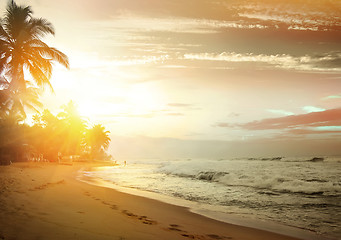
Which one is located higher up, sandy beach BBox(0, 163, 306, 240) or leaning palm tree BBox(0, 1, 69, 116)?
leaning palm tree BBox(0, 1, 69, 116)

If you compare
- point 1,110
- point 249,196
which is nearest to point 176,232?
point 249,196

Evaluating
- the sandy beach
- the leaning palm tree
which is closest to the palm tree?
the leaning palm tree

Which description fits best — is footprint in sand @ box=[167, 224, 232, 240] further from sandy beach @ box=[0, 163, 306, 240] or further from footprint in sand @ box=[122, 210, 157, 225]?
footprint in sand @ box=[122, 210, 157, 225]

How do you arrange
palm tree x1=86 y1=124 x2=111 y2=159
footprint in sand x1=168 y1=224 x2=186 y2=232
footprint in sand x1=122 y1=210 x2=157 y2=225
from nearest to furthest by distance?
footprint in sand x1=168 y1=224 x2=186 y2=232
footprint in sand x1=122 y1=210 x2=157 y2=225
palm tree x1=86 y1=124 x2=111 y2=159

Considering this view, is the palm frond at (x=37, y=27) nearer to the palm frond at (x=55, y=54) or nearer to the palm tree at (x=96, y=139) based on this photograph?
the palm frond at (x=55, y=54)

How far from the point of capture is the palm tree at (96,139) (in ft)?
268

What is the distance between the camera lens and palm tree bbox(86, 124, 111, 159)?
81812mm

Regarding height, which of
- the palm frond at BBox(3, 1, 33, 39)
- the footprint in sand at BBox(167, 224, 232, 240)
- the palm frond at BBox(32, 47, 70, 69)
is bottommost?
the footprint in sand at BBox(167, 224, 232, 240)

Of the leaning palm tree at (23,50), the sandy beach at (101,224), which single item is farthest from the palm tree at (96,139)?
the sandy beach at (101,224)

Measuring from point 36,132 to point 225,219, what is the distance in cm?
4011

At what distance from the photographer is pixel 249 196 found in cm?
1077

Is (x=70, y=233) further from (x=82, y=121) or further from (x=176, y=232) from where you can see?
(x=82, y=121)

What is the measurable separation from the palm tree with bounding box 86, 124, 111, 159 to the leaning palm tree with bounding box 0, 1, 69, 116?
190 ft

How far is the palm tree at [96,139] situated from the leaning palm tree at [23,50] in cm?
5783
